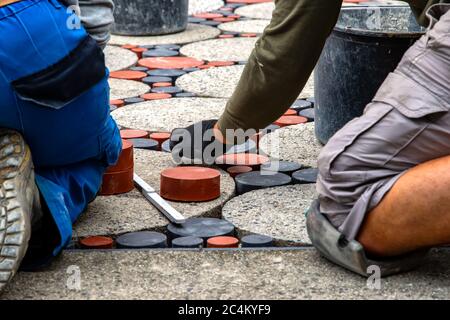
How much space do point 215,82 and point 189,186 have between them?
1.38 metres

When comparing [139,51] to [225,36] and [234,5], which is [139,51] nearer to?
[225,36]

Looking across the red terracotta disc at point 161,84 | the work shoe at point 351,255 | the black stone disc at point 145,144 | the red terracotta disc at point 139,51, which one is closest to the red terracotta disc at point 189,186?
the black stone disc at point 145,144

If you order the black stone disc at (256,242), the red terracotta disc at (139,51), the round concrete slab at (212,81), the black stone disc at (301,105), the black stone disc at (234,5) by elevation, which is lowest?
the black stone disc at (234,5)

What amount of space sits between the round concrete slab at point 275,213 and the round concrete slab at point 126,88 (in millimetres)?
1192

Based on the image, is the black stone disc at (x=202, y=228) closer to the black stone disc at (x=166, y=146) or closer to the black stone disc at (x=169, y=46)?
the black stone disc at (x=166, y=146)

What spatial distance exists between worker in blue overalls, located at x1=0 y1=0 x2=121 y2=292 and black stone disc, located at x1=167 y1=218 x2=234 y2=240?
10.7 inches

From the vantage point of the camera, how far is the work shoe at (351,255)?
209 centimetres

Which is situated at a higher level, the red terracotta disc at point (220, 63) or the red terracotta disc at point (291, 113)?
the red terracotta disc at point (291, 113)

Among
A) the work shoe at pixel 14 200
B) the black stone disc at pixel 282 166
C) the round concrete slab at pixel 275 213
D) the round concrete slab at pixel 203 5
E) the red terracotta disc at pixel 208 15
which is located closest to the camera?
the work shoe at pixel 14 200

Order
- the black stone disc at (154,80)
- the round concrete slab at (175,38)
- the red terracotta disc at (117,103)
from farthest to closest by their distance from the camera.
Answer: the round concrete slab at (175,38), the black stone disc at (154,80), the red terracotta disc at (117,103)

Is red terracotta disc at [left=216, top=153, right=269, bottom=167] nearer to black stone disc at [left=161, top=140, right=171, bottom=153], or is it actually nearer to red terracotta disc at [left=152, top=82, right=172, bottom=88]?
black stone disc at [left=161, top=140, right=171, bottom=153]

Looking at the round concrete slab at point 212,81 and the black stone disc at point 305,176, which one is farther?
the round concrete slab at point 212,81

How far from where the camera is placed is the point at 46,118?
2139 mm
